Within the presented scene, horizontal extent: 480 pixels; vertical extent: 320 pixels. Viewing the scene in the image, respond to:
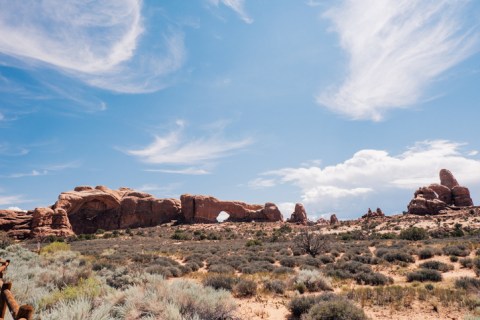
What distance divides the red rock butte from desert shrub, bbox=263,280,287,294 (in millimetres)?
50333

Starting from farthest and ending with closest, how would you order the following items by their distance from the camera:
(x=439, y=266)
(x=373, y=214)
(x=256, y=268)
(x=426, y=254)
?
1. (x=373, y=214)
2. (x=426, y=254)
3. (x=256, y=268)
4. (x=439, y=266)

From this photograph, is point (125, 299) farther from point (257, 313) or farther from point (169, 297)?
point (257, 313)

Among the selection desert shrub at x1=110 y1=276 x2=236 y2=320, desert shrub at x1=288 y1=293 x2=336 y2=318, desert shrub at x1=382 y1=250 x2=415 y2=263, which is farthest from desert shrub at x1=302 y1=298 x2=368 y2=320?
desert shrub at x1=382 y1=250 x2=415 y2=263

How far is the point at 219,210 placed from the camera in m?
65.8

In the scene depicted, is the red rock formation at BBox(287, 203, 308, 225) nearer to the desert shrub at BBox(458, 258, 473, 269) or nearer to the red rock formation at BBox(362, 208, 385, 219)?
the red rock formation at BBox(362, 208, 385, 219)

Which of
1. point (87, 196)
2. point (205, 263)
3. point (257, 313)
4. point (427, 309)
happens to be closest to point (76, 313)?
point (257, 313)

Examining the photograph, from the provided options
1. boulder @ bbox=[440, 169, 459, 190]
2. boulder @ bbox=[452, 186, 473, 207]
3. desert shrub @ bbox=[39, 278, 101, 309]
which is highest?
boulder @ bbox=[440, 169, 459, 190]

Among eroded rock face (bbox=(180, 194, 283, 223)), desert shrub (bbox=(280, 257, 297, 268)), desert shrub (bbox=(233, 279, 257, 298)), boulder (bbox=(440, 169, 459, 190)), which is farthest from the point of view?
boulder (bbox=(440, 169, 459, 190))

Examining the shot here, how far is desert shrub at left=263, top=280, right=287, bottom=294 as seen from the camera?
10.9m

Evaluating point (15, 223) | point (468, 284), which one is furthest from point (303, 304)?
point (15, 223)

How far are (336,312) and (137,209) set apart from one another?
60710 millimetres

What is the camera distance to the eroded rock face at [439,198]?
54.0 metres

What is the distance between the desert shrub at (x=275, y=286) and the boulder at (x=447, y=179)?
67493mm

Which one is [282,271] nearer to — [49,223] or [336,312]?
[336,312]
